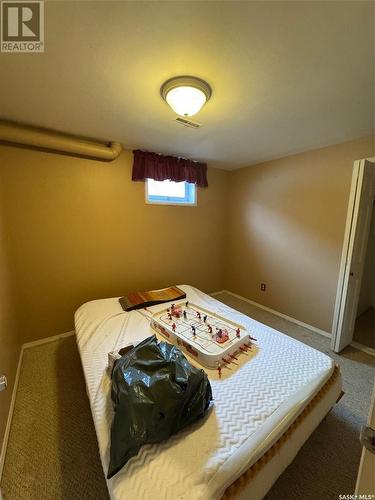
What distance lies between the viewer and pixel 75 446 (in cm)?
129

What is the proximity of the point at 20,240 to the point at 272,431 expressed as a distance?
254 cm

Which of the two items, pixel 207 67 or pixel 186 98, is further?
pixel 186 98

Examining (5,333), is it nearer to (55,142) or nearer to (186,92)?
(55,142)

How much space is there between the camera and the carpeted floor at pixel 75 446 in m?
1.10

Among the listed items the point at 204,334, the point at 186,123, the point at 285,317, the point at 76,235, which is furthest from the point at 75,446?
the point at 285,317

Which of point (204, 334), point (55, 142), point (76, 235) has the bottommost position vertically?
point (204, 334)

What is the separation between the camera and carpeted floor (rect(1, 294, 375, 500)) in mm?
1097

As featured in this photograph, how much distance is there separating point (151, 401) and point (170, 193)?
8.71 ft

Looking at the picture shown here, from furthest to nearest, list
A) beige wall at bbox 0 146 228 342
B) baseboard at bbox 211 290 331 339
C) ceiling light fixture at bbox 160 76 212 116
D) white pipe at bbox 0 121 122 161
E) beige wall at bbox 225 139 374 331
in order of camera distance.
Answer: baseboard at bbox 211 290 331 339, beige wall at bbox 225 139 374 331, beige wall at bbox 0 146 228 342, white pipe at bbox 0 121 122 161, ceiling light fixture at bbox 160 76 212 116

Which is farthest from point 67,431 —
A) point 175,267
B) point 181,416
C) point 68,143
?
point 68,143

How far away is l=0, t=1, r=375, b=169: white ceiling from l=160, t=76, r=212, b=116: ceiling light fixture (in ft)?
0.15

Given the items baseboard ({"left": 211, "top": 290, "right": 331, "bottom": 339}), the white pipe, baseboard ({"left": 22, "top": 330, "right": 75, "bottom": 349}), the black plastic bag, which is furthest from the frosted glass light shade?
baseboard ({"left": 211, "top": 290, "right": 331, "bottom": 339})

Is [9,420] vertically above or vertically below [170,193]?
below

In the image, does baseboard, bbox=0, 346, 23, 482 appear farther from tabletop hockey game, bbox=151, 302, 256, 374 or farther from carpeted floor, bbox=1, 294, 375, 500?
tabletop hockey game, bbox=151, 302, 256, 374
